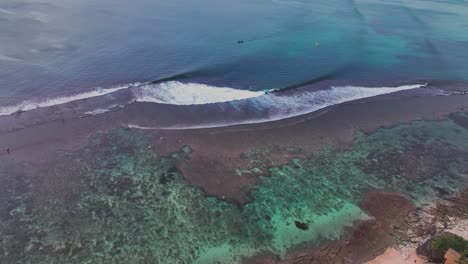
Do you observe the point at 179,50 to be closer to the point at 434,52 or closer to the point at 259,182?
the point at 259,182

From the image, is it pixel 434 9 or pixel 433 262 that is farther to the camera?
pixel 434 9

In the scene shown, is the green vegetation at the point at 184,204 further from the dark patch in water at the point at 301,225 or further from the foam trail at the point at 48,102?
the foam trail at the point at 48,102

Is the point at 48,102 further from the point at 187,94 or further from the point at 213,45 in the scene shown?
the point at 213,45

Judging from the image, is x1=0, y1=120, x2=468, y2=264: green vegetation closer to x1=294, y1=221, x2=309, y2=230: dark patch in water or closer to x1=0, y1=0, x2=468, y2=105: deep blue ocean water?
x1=294, y1=221, x2=309, y2=230: dark patch in water

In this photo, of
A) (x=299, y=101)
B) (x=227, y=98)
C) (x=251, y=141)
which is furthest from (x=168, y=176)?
(x=299, y=101)

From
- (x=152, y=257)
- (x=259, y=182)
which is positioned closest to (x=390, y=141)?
(x=259, y=182)

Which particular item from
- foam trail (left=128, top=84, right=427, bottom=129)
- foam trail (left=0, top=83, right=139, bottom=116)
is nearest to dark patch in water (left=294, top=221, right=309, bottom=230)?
foam trail (left=128, top=84, right=427, bottom=129)
